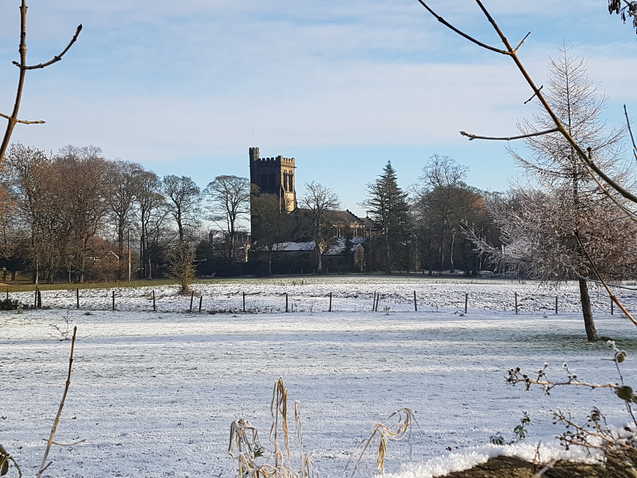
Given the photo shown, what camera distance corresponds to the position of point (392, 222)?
58281 mm

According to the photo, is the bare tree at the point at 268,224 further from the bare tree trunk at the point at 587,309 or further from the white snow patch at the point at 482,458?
the white snow patch at the point at 482,458

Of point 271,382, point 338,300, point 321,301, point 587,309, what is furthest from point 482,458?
point 338,300

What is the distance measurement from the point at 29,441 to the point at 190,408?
6.84ft

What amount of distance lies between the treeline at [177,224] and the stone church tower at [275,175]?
29.2 m

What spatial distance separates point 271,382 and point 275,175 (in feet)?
280

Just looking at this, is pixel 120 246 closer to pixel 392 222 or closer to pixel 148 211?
pixel 148 211

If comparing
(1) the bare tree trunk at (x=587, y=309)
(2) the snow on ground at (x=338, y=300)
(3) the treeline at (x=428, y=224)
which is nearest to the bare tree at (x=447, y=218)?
(3) the treeline at (x=428, y=224)

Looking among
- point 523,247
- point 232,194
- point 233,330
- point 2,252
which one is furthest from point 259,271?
point 523,247

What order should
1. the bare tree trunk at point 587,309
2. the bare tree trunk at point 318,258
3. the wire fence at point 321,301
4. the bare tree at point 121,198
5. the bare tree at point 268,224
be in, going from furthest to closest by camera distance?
the bare tree trunk at point 318,258, the bare tree at point 268,224, the bare tree at point 121,198, the wire fence at point 321,301, the bare tree trunk at point 587,309

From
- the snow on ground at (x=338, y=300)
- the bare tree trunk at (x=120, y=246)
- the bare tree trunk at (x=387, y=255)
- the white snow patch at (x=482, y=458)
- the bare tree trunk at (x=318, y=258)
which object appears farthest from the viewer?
the bare tree trunk at (x=318, y=258)

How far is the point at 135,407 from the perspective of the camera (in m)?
8.39

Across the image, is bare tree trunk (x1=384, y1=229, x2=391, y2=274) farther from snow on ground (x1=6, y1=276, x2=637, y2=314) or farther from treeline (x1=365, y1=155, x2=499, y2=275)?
snow on ground (x1=6, y1=276, x2=637, y2=314)

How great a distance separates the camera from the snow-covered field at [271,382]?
631cm

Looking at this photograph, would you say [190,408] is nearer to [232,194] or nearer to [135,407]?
[135,407]
